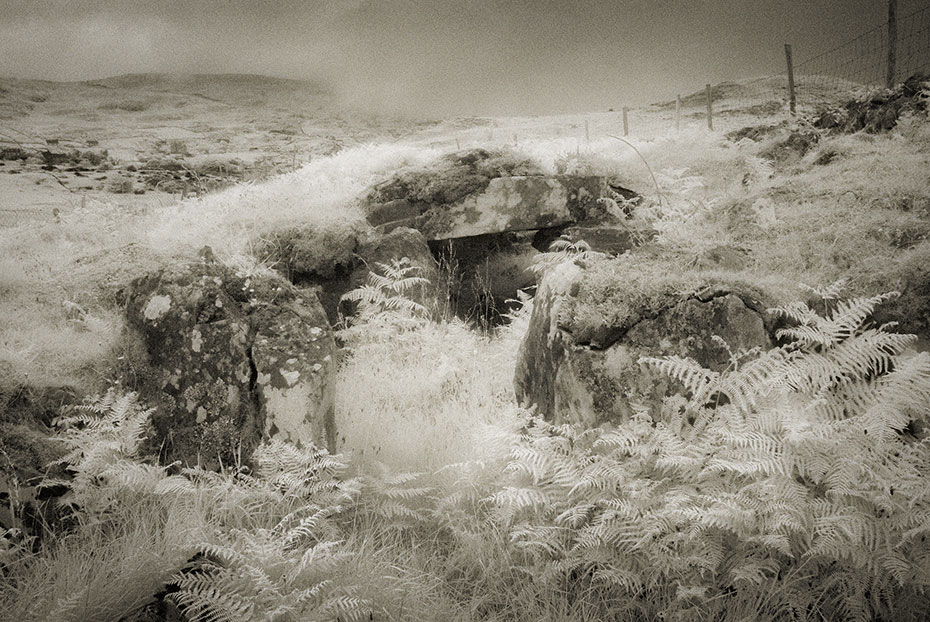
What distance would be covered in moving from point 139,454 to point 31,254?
654 centimetres

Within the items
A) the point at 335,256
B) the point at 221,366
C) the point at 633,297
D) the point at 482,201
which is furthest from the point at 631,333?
the point at 482,201

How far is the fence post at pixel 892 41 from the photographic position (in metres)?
14.0

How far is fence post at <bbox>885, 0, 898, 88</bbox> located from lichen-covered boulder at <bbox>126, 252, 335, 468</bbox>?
1768cm

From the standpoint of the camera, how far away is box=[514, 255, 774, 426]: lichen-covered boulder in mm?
4066

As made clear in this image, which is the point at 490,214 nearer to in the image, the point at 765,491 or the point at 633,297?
the point at 633,297

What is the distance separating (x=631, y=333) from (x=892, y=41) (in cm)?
1660

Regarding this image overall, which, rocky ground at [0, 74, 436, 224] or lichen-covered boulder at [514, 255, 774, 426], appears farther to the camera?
rocky ground at [0, 74, 436, 224]

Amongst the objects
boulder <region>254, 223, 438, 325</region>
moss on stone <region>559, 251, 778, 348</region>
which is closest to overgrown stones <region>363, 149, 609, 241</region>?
boulder <region>254, 223, 438, 325</region>

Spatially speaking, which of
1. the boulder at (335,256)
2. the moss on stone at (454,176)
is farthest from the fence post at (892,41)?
the boulder at (335,256)

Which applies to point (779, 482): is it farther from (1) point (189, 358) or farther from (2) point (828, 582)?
(1) point (189, 358)

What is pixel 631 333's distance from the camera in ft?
13.9

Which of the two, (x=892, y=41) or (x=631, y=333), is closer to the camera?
(x=631, y=333)

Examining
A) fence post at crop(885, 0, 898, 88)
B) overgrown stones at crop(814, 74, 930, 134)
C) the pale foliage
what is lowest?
the pale foliage

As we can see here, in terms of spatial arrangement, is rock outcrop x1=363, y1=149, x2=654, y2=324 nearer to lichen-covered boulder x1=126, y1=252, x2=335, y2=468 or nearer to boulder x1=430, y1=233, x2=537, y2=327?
boulder x1=430, y1=233, x2=537, y2=327
